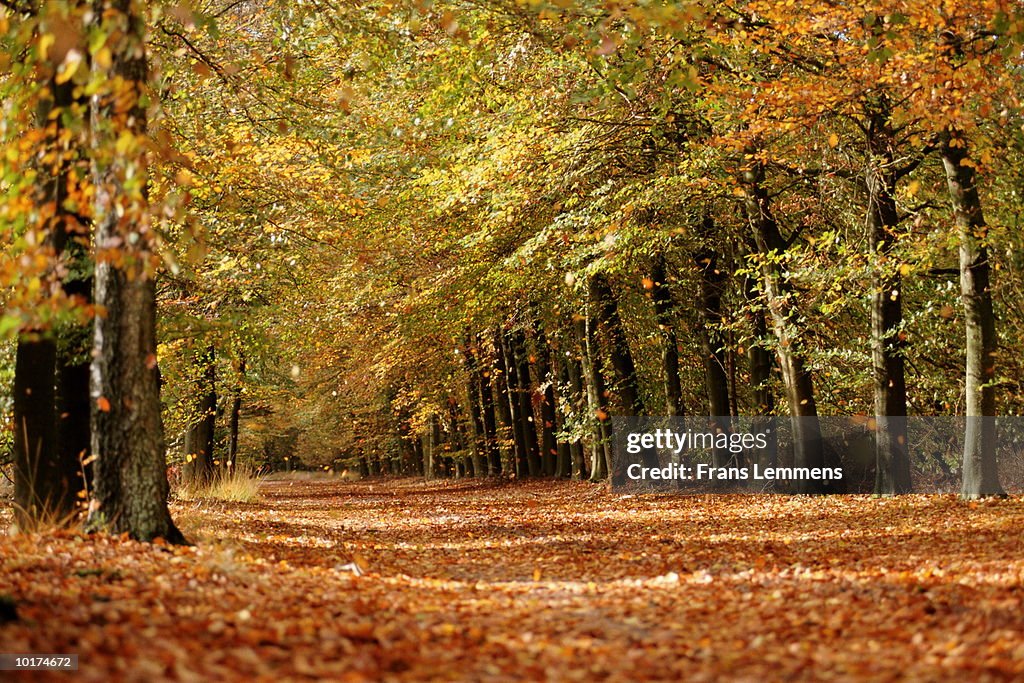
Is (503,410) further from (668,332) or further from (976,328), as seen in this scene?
(976,328)

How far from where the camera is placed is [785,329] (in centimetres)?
1509

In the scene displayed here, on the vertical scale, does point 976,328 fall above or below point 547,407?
above

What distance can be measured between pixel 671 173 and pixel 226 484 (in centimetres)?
1120

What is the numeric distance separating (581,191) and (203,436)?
12540 mm

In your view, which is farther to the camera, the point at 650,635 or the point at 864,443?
the point at 864,443

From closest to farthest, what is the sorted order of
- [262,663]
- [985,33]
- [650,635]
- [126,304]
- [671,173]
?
[262,663]
[650,635]
[126,304]
[985,33]
[671,173]

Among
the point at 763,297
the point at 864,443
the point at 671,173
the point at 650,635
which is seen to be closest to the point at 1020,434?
the point at 864,443

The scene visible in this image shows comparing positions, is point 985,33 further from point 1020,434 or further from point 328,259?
point 328,259

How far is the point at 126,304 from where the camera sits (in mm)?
7758

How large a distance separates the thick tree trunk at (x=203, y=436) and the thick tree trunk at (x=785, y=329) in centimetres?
1239

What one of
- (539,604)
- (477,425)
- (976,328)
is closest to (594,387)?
(976,328)

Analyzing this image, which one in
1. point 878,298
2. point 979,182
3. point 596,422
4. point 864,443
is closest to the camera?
point 979,182

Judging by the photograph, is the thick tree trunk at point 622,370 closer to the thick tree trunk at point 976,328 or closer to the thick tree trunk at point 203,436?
the thick tree trunk at point 976,328

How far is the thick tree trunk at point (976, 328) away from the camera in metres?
12.9
